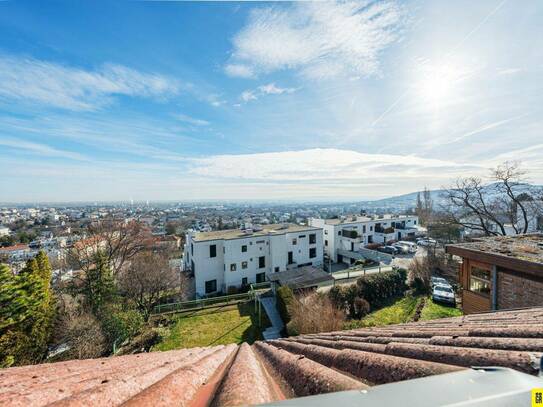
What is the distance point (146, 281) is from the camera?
1628cm

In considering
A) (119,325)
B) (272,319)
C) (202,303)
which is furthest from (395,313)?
(119,325)

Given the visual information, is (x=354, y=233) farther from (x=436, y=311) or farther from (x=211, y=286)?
(x=211, y=286)

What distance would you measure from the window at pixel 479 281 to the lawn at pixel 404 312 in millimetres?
6475

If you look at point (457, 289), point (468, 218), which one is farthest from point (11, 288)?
point (468, 218)

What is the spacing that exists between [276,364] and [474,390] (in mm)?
1626

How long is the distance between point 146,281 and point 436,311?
1880 centimetres

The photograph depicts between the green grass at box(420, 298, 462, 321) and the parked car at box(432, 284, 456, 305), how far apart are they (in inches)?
14.0

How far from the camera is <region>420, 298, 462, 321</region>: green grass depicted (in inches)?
508

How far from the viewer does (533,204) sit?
1908cm

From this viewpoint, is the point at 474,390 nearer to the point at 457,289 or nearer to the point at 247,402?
the point at 247,402

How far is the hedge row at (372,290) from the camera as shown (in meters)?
15.0

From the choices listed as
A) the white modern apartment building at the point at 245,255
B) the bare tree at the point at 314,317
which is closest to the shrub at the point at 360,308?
the bare tree at the point at 314,317

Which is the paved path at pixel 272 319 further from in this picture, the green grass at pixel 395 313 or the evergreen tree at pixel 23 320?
the evergreen tree at pixel 23 320

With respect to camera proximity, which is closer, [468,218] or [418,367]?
[418,367]
